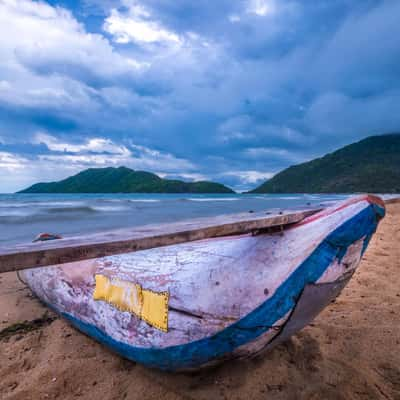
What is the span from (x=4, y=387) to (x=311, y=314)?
7.15ft

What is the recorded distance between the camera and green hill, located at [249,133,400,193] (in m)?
58.2

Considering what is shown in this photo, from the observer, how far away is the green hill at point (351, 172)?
58.2 metres

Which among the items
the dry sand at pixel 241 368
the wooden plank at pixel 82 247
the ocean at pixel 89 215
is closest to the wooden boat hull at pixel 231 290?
the dry sand at pixel 241 368

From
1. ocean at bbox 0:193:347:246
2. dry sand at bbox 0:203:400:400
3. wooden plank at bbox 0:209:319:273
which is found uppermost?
wooden plank at bbox 0:209:319:273

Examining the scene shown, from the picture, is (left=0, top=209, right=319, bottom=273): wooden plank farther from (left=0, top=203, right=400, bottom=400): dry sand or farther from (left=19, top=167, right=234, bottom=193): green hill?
(left=19, top=167, right=234, bottom=193): green hill

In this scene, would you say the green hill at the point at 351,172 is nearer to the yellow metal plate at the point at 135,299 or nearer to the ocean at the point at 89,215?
the ocean at the point at 89,215

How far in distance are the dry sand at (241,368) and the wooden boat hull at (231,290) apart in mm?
168

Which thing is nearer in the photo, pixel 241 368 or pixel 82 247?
pixel 82 247

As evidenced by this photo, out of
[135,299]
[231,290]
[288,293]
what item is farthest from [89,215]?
[288,293]

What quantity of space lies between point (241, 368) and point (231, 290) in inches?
29.0

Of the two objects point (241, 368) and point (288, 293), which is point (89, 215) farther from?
point (288, 293)

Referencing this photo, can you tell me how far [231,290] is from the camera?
1.68 metres

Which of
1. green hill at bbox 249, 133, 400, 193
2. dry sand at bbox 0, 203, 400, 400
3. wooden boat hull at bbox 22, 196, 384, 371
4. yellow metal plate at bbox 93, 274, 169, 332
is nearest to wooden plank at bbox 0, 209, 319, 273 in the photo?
wooden boat hull at bbox 22, 196, 384, 371

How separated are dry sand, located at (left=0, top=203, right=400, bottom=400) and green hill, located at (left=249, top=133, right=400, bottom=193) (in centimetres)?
5497
